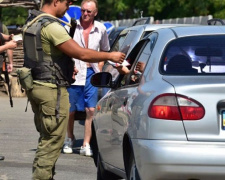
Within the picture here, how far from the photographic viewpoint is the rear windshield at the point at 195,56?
7.00m

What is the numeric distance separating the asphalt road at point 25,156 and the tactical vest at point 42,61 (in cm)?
197

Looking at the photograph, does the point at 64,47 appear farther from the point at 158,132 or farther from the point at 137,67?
the point at 158,132

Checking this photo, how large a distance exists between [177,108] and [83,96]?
5.51 meters

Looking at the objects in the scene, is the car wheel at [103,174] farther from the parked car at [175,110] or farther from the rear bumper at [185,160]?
the rear bumper at [185,160]

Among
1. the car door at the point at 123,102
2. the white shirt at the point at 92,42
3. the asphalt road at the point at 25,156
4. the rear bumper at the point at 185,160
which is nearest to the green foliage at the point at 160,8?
the asphalt road at the point at 25,156

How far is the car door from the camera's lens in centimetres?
727

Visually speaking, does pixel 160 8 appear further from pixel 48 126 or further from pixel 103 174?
pixel 48 126

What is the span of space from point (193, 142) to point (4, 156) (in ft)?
17.5

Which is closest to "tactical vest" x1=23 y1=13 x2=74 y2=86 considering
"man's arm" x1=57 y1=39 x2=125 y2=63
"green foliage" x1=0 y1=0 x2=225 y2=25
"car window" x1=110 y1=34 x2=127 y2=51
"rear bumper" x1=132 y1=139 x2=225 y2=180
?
"man's arm" x1=57 y1=39 x2=125 y2=63

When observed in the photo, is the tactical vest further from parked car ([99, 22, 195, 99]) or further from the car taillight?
parked car ([99, 22, 195, 99])

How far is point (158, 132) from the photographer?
21.4 ft

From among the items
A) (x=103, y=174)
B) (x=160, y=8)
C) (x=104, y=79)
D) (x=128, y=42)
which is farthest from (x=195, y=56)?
(x=160, y=8)

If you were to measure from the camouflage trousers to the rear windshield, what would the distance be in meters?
1.18

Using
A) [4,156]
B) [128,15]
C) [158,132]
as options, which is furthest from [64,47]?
[128,15]
